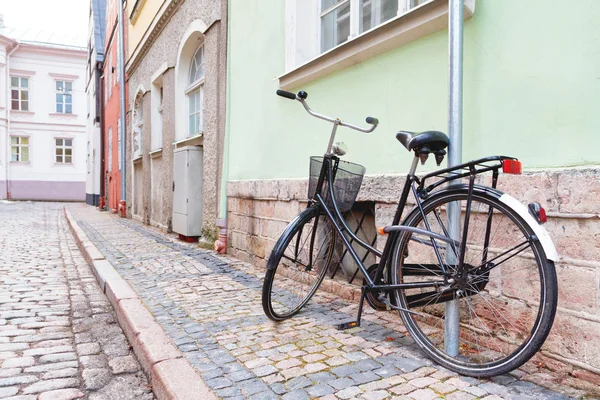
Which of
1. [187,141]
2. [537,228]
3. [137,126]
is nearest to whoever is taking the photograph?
[537,228]

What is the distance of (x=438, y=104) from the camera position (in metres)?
3.14

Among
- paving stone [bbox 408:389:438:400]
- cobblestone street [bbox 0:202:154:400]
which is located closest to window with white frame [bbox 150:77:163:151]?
cobblestone street [bbox 0:202:154:400]

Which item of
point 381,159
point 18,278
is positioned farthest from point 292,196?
point 18,278

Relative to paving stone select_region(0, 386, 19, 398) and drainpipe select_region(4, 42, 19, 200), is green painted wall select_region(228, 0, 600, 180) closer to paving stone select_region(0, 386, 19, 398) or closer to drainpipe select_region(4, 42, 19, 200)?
paving stone select_region(0, 386, 19, 398)

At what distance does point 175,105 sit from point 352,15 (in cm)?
602

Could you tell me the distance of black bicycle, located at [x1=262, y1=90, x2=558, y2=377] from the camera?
2180 millimetres

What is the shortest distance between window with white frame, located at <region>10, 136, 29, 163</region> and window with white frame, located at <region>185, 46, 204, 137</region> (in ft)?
87.1

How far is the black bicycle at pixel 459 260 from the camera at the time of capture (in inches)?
85.8

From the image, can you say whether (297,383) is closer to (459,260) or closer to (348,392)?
(348,392)

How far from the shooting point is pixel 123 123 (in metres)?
14.2

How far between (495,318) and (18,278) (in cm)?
517

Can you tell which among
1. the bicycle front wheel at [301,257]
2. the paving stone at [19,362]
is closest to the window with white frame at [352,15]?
the bicycle front wheel at [301,257]

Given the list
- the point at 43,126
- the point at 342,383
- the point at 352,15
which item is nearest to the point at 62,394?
the point at 342,383

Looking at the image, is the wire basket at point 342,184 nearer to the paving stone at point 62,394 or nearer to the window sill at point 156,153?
the paving stone at point 62,394
